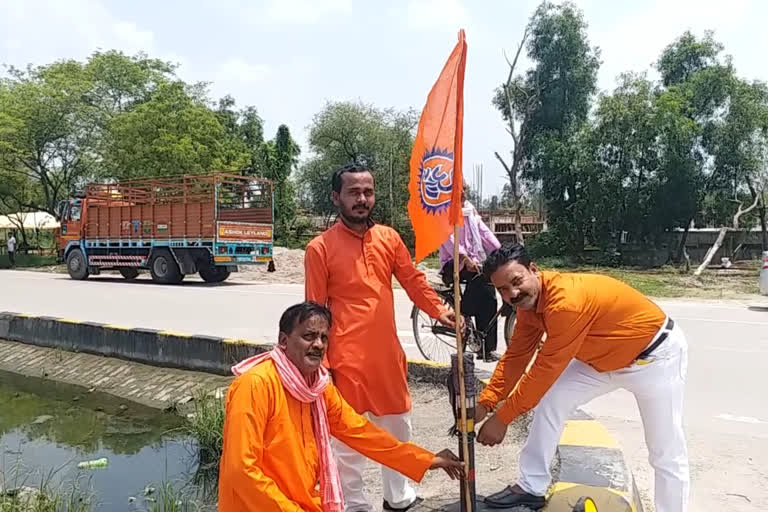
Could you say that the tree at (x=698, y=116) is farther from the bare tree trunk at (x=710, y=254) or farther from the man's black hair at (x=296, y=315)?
the man's black hair at (x=296, y=315)

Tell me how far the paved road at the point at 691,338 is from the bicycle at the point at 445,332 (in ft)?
0.78

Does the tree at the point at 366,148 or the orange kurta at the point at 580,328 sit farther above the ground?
the tree at the point at 366,148

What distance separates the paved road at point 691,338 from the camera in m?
4.02

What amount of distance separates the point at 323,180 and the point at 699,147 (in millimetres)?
20746

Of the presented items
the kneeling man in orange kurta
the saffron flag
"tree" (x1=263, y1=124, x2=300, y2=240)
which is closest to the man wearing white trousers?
the saffron flag

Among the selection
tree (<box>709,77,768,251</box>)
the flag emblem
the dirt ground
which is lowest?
the dirt ground

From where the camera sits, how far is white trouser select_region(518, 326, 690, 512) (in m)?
2.98

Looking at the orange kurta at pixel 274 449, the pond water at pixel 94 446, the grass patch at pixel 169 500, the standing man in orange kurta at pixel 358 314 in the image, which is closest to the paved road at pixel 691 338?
the standing man in orange kurta at pixel 358 314

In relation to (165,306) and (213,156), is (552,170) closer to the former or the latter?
(213,156)

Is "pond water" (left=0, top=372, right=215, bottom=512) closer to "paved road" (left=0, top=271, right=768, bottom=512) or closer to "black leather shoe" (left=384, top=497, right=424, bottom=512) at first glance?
"black leather shoe" (left=384, top=497, right=424, bottom=512)

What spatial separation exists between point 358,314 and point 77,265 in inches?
748

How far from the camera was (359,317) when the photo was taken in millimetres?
3199

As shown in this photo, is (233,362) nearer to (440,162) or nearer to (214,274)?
(440,162)

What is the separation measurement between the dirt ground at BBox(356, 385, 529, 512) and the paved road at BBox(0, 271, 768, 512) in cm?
80
